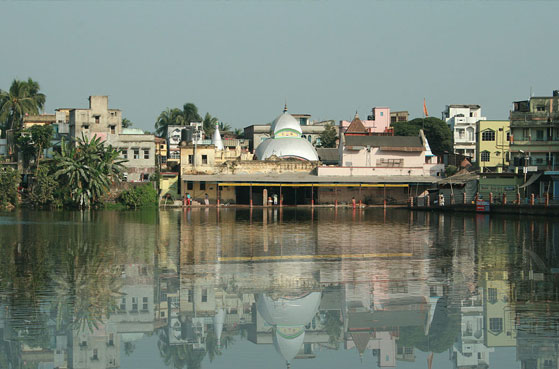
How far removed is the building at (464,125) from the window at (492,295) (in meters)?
63.2

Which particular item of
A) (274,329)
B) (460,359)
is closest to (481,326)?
(460,359)

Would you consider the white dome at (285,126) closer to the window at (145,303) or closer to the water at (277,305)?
the water at (277,305)

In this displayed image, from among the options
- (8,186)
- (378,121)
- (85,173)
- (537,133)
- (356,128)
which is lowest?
(8,186)

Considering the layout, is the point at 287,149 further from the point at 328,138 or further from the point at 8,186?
the point at 8,186

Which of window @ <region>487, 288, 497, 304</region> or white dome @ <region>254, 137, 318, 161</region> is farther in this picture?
white dome @ <region>254, 137, 318, 161</region>

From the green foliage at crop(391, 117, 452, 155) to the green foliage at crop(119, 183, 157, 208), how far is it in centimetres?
3785

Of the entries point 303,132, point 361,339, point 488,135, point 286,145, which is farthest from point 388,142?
point 361,339

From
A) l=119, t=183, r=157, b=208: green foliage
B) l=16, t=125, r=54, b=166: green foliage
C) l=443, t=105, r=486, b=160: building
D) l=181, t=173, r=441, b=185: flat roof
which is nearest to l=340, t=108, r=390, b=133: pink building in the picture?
l=443, t=105, r=486, b=160: building

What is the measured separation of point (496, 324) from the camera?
1212 centimetres

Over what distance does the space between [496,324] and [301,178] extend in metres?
49.0

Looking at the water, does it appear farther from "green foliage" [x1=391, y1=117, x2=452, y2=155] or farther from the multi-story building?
"green foliage" [x1=391, y1=117, x2=452, y2=155]

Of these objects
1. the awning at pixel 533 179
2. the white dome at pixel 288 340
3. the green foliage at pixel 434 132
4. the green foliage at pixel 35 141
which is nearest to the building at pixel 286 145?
the green foliage at pixel 434 132

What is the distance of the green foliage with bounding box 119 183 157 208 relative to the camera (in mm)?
57094

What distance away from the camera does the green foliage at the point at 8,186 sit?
5300 centimetres
